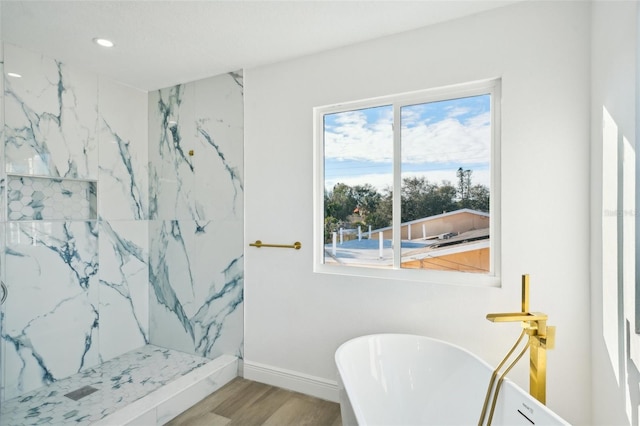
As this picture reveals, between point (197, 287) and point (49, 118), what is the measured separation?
5.42ft

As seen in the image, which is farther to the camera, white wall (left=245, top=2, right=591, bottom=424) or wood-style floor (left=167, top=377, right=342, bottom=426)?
wood-style floor (left=167, top=377, right=342, bottom=426)

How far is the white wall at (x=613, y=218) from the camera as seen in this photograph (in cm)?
119

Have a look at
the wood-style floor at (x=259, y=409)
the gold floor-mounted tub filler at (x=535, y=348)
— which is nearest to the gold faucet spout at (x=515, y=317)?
the gold floor-mounted tub filler at (x=535, y=348)

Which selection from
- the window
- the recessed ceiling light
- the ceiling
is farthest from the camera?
the recessed ceiling light

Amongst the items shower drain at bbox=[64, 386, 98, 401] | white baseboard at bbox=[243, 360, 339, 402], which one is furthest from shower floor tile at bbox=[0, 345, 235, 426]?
white baseboard at bbox=[243, 360, 339, 402]

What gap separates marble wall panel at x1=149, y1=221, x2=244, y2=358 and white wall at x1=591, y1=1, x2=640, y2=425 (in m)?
2.20

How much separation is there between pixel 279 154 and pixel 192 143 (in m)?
0.91

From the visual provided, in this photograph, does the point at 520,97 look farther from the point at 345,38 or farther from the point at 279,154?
the point at 279,154

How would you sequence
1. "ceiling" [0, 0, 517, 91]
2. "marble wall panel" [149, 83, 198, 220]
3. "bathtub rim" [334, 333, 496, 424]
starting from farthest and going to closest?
"marble wall panel" [149, 83, 198, 220] → "ceiling" [0, 0, 517, 91] → "bathtub rim" [334, 333, 496, 424]

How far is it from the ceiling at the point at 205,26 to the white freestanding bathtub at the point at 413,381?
182 cm

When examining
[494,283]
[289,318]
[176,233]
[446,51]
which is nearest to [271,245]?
[289,318]

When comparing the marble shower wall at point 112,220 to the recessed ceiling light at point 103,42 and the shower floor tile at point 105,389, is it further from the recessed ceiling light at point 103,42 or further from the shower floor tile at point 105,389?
the recessed ceiling light at point 103,42

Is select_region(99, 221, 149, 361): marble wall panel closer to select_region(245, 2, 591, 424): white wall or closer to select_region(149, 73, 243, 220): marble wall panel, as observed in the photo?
select_region(149, 73, 243, 220): marble wall panel

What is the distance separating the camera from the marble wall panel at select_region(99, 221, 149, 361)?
2896 millimetres
